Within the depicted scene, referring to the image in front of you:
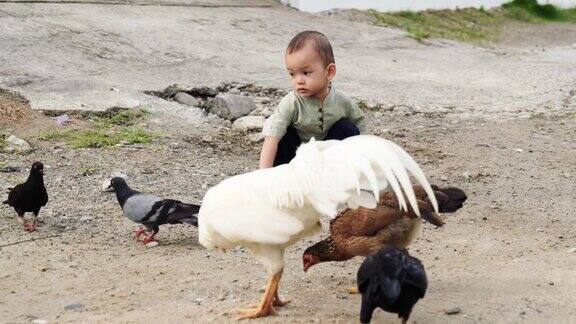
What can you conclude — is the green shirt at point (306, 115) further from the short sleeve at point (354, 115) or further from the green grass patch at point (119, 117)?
the green grass patch at point (119, 117)

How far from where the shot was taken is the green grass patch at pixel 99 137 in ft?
22.7

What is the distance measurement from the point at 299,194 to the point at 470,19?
14.1 metres

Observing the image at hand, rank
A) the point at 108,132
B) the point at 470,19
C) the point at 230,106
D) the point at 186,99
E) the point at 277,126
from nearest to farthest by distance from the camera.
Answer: the point at 277,126, the point at 108,132, the point at 230,106, the point at 186,99, the point at 470,19

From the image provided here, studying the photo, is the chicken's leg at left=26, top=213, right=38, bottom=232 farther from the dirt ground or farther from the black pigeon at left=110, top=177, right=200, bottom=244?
the black pigeon at left=110, top=177, right=200, bottom=244

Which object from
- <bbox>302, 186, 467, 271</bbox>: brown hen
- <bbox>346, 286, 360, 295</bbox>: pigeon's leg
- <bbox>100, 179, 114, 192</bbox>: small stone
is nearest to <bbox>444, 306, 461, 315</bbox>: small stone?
<bbox>302, 186, 467, 271</bbox>: brown hen

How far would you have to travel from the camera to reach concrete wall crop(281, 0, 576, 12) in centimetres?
1395

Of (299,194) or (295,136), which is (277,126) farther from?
(299,194)

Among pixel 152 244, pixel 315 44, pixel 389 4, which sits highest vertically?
pixel 315 44

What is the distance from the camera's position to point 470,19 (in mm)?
16844

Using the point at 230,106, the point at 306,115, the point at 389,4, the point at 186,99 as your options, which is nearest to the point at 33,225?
the point at 306,115

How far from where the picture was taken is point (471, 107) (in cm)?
906

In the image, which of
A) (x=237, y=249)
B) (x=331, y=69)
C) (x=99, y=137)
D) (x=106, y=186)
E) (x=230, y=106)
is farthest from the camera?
(x=230, y=106)

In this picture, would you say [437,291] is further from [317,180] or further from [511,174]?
[511,174]

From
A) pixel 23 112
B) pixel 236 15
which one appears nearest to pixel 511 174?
pixel 23 112
